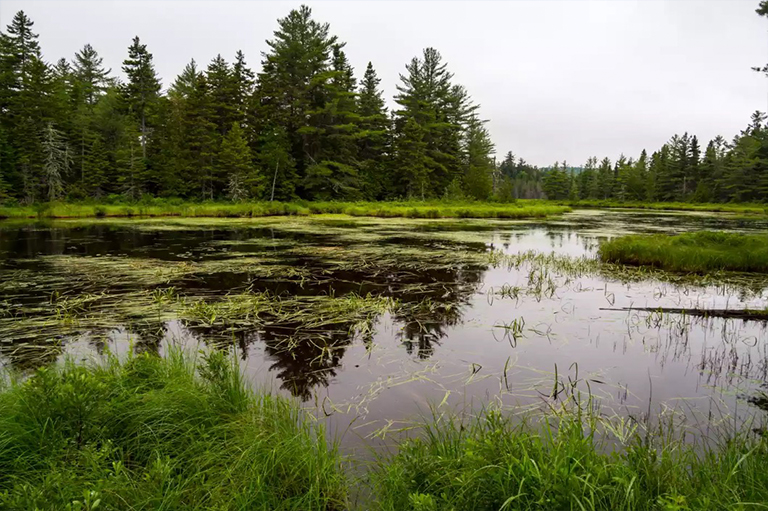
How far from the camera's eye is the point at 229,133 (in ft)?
114

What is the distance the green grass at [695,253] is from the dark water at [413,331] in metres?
1.17

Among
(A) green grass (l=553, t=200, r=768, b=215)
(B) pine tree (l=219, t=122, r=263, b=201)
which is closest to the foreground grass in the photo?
(B) pine tree (l=219, t=122, r=263, b=201)

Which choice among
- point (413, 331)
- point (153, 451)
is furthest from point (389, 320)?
point (153, 451)

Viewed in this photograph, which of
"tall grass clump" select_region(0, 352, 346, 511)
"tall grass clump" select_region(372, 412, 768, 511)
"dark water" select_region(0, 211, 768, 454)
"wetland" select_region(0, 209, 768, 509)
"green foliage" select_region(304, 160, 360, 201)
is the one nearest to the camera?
Result: "tall grass clump" select_region(372, 412, 768, 511)

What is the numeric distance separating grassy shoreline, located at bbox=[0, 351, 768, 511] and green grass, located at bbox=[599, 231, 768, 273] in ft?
32.2

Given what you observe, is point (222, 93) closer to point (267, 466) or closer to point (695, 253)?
point (695, 253)

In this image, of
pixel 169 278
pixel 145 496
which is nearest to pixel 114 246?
pixel 169 278

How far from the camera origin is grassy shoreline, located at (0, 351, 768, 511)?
7.00 feet

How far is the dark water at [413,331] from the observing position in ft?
14.0

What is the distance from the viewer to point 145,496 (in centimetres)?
223

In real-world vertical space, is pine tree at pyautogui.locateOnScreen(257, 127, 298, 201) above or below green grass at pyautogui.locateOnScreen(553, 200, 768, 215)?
above

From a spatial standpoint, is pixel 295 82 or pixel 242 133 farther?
pixel 295 82

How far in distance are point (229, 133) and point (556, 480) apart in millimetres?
36695

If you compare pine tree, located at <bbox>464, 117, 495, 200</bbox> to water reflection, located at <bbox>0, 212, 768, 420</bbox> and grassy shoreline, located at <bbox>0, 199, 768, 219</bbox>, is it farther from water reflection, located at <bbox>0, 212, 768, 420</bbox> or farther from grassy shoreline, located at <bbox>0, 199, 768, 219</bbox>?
water reflection, located at <bbox>0, 212, 768, 420</bbox>
